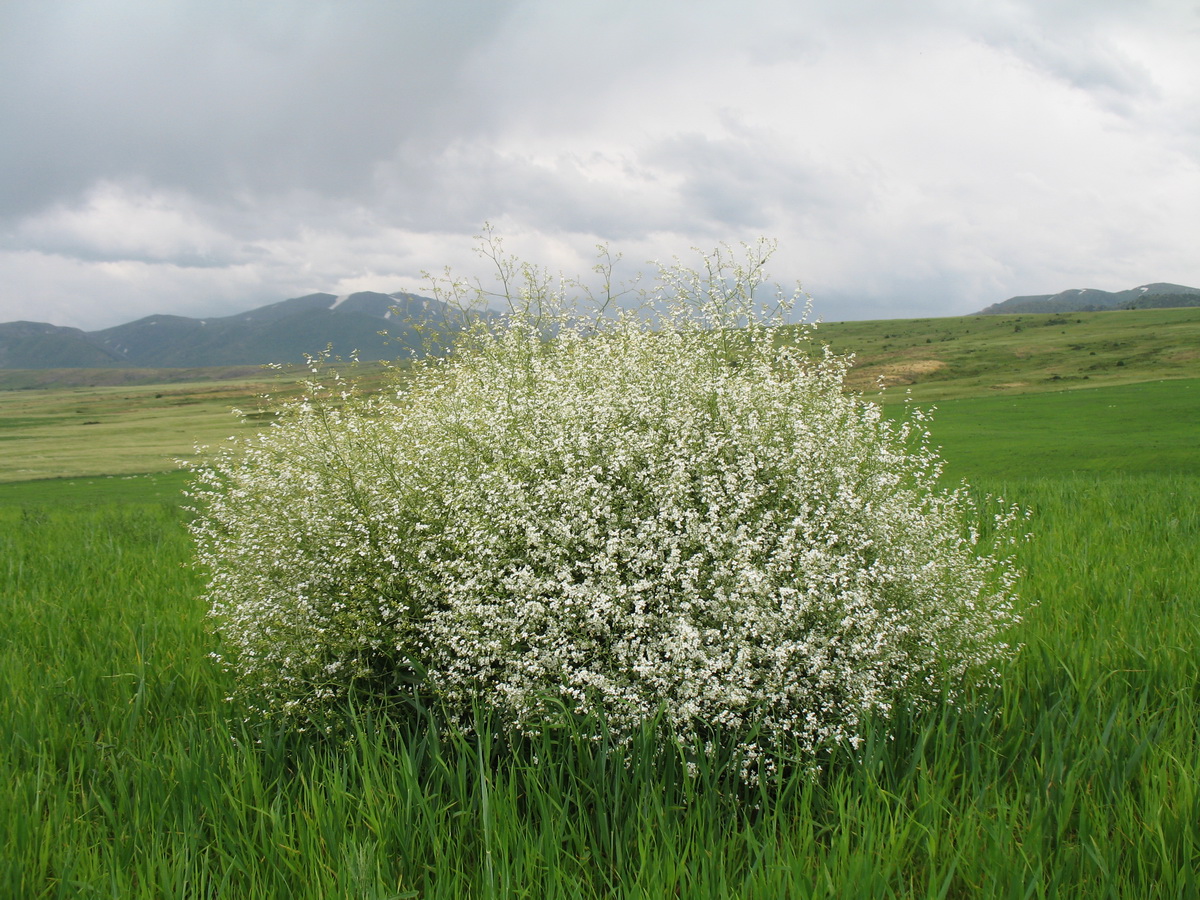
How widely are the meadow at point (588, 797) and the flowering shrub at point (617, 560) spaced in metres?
0.33

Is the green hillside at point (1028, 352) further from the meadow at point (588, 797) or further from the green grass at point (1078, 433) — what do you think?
the meadow at point (588, 797)

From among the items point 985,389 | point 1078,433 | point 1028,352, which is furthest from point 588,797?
point 1028,352

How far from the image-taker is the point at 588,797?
379cm

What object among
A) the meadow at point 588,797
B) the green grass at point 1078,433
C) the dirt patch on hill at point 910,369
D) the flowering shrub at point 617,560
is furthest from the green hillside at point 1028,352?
the meadow at point 588,797

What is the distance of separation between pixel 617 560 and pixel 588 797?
1287 mm

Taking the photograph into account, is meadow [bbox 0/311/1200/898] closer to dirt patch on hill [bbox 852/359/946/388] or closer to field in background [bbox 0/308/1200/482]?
field in background [bbox 0/308/1200/482]

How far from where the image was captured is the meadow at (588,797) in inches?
124

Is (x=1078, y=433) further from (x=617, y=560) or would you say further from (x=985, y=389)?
(x=985, y=389)

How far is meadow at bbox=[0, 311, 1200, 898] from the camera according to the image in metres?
3.16

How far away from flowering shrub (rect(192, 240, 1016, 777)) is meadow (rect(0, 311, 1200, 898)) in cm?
33

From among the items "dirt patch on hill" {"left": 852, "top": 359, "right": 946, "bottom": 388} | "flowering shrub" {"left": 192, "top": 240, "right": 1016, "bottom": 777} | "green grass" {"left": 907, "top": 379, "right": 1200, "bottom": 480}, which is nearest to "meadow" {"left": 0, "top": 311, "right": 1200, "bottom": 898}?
"flowering shrub" {"left": 192, "top": 240, "right": 1016, "bottom": 777}

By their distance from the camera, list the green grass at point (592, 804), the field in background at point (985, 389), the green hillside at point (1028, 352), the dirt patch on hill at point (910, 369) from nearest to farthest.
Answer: the green grass at point (592, 804), the field in background at point (985, 389), the green hillside at point (1028, 352), the dirt patch on hill at point (910, 369)

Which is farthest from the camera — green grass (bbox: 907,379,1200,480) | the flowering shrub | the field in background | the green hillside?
the green hillside

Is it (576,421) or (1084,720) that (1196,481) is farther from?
(576,421)
